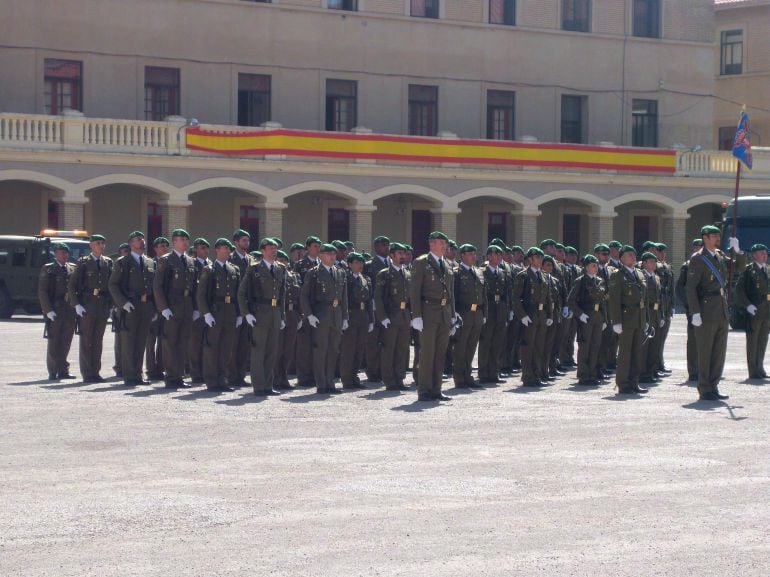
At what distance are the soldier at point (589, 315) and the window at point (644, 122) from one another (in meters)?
30.9

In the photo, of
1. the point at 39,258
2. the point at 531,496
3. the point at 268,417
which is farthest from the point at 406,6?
the point at 531,496

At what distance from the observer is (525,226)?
44.2 metres

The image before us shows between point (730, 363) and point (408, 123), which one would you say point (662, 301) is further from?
point (408, 123)

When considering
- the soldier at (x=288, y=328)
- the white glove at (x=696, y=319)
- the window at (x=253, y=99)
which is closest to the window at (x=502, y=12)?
the window at (x=253, y=99)

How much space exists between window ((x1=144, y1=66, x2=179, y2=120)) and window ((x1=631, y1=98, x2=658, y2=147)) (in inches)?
639

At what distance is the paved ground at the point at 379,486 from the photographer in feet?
26.3

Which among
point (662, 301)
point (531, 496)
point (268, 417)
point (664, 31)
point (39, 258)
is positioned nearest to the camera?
point (531, 496)

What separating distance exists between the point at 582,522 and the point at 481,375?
31.1 feet

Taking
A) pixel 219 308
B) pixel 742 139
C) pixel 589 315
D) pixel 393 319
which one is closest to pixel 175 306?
pixel 219 308

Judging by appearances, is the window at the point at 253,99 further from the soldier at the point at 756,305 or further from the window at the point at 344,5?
A: the soldier at the point at 756,305

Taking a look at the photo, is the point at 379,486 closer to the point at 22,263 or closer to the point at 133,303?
the point at 133,303

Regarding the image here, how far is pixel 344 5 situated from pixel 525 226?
888 cm

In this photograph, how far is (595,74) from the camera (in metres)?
48.0

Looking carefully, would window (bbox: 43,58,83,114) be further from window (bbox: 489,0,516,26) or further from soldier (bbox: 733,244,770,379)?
soldier (bbox: 733,244,770,379)
